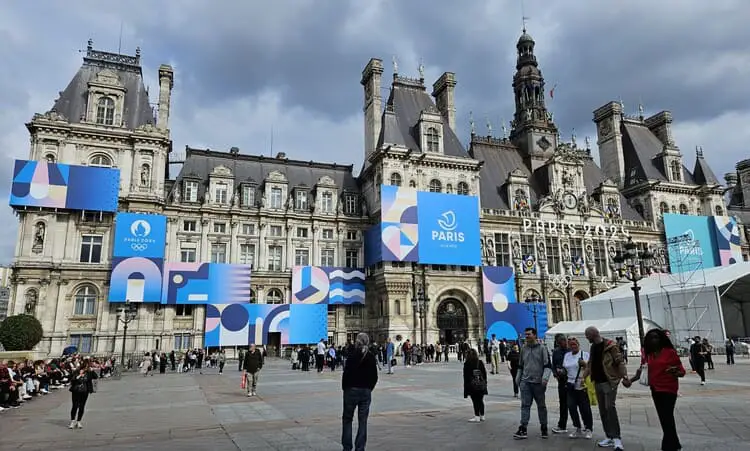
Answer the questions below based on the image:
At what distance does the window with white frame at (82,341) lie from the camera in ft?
129

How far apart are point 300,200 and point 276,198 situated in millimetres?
2256

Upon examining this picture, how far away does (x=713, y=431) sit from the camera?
9.53 m

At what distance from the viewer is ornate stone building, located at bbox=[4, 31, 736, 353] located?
40.6m

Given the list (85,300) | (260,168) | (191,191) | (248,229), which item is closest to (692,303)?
(248,229)

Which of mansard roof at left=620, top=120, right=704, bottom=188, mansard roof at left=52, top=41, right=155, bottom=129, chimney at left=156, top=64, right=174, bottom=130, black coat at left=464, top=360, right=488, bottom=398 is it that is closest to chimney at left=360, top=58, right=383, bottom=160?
chimney at left=156, top=64, right=174, bottom=130

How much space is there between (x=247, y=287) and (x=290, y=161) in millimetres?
15021

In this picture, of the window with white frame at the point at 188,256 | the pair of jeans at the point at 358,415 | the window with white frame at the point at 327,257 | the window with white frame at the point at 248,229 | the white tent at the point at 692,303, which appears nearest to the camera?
the pair of jeans at the point at 358,415

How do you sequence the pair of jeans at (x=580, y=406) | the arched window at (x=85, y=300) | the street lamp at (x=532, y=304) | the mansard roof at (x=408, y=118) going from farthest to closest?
the mansard roof at (x=408, y=118) → the street lamp at (x=532, y=304) → the arched window at (x=85, y=300) → the pair of jeans at (x=580, y=406)

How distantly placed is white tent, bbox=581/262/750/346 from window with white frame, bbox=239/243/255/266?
29867mm

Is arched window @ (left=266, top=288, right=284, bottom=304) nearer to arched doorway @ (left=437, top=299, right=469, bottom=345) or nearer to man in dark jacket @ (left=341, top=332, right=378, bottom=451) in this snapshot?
arched doorway @ (left=437, top=299, right=469, bottom=345)

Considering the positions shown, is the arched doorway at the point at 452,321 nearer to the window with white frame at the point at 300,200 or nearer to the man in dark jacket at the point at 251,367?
the window with white frame at the point at 300,200

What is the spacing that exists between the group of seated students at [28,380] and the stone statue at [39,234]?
14.7 metres

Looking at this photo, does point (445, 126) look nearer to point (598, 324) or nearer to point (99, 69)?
point (598, 324)

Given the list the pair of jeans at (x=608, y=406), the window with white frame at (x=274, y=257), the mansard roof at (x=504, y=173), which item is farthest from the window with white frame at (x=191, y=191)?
the pair of jeans at (x=608, y=406)
